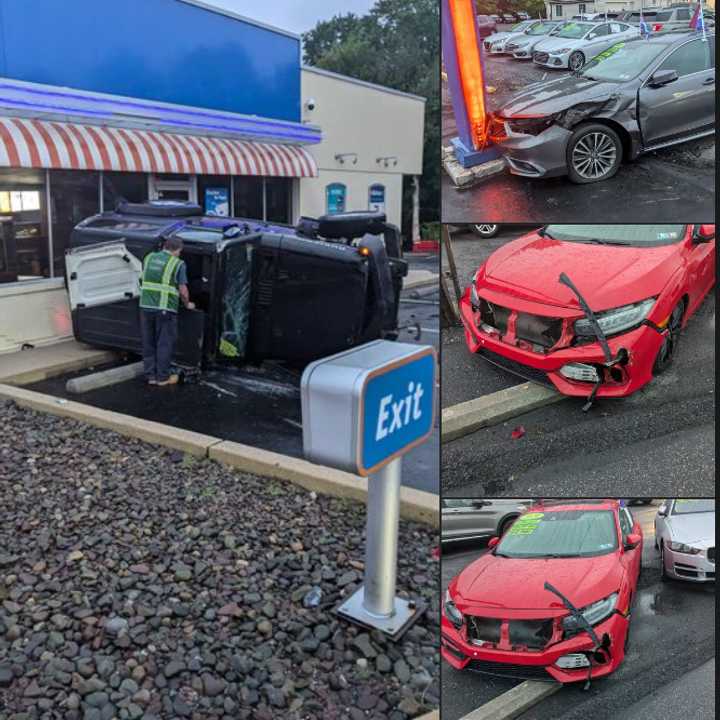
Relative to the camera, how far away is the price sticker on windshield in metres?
1.47

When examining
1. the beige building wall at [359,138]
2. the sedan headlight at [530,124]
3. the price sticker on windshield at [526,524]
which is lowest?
the price sticker on windshield at [526,524]

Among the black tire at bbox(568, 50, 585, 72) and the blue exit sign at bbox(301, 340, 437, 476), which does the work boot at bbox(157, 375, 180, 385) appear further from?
the black tire at bbox(568, 50, 585, 72)

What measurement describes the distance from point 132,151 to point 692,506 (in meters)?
10.1

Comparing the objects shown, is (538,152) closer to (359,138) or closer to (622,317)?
(622,317)

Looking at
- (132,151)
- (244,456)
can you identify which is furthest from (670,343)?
(132,151)

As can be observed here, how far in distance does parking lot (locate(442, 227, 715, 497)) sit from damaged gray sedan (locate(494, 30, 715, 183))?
0.18 m

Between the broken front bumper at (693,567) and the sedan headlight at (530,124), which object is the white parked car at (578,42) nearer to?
the sedan headlight at (530,124)

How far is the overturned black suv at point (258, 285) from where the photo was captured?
714 centimetres

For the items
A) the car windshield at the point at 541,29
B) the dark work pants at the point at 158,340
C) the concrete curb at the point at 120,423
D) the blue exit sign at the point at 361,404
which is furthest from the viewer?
the dark work pants at the point at 158,340

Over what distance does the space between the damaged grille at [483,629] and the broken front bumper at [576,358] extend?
1.47 ft

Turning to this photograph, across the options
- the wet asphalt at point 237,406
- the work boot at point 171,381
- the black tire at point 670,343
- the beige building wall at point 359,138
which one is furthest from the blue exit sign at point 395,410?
the beige building wall at point 359,138

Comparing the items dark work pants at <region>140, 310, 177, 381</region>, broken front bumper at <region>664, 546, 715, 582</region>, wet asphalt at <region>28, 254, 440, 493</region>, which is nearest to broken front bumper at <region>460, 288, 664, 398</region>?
broken front bumper at <region>664, 546, 715, 582</region>

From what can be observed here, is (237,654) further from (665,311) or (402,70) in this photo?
(402,70)

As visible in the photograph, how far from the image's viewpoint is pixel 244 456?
16.1ft
